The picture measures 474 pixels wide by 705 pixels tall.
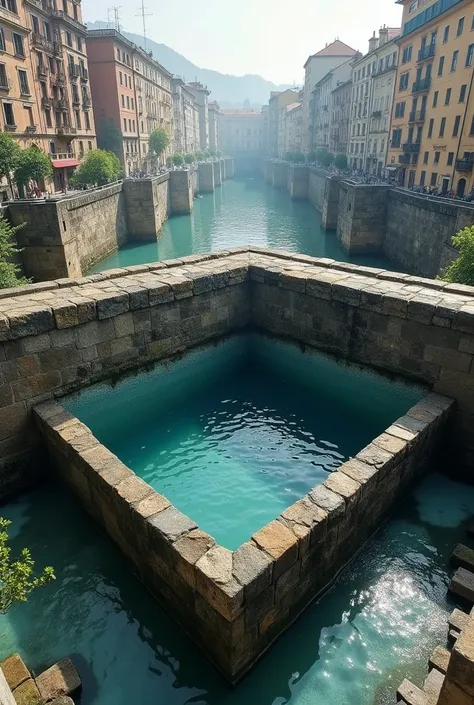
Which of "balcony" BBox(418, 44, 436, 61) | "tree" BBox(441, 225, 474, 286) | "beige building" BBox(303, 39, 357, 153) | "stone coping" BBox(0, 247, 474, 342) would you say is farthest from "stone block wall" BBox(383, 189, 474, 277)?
"beige building" BBox(303, 39, 357, 153)

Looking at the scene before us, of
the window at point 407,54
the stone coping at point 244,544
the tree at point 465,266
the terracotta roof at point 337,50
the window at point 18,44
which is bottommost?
the stone coping at point 244,544

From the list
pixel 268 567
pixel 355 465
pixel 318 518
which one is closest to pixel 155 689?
pixel 268 567

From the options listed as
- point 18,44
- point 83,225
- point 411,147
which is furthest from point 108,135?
point 411,147

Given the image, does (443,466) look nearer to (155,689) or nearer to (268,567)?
(268,567)

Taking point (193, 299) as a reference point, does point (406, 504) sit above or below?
below

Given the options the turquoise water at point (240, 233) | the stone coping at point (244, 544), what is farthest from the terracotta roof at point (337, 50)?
the stone coping at point (244, 544)

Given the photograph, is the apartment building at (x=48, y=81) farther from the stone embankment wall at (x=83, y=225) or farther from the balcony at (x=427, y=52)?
the balcony at (x=427, y=52)
